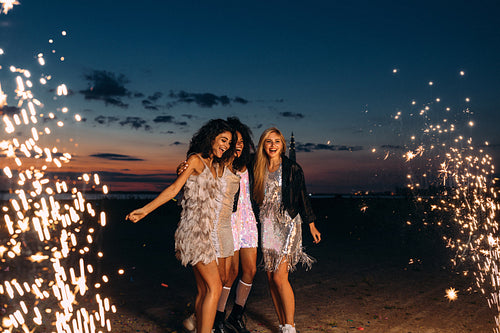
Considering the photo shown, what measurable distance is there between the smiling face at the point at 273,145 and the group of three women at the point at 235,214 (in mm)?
12

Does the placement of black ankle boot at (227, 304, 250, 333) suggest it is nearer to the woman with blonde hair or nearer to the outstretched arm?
the woman with blonde hair

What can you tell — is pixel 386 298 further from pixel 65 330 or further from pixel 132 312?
pixel 65 330

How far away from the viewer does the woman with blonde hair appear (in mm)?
4887

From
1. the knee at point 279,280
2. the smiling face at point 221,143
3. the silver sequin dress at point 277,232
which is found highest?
the smiling face at point 221,143

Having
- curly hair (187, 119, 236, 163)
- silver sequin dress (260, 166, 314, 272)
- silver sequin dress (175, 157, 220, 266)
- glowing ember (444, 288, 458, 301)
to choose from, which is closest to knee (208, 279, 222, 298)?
silver sequin dress (175, 157, 220, 266)

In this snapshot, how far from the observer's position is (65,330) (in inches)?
202

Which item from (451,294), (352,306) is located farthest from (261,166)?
(451,294)

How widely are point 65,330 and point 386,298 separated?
4.76 meters

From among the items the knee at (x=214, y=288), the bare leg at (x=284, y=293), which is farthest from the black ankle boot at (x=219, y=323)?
the knee at (x=214, y=288)

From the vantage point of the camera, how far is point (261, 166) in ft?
16.7

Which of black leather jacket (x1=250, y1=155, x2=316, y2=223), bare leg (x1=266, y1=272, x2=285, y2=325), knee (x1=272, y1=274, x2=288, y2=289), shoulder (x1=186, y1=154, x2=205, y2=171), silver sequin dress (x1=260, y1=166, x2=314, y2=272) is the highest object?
shoulder (x1=186, y1=154, x2=205, y2=171)

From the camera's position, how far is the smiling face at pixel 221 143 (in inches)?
172

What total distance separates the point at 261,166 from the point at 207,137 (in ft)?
3.23

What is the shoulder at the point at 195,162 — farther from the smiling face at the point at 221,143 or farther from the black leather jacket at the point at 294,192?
the black leather jacket at the point at 294,192
